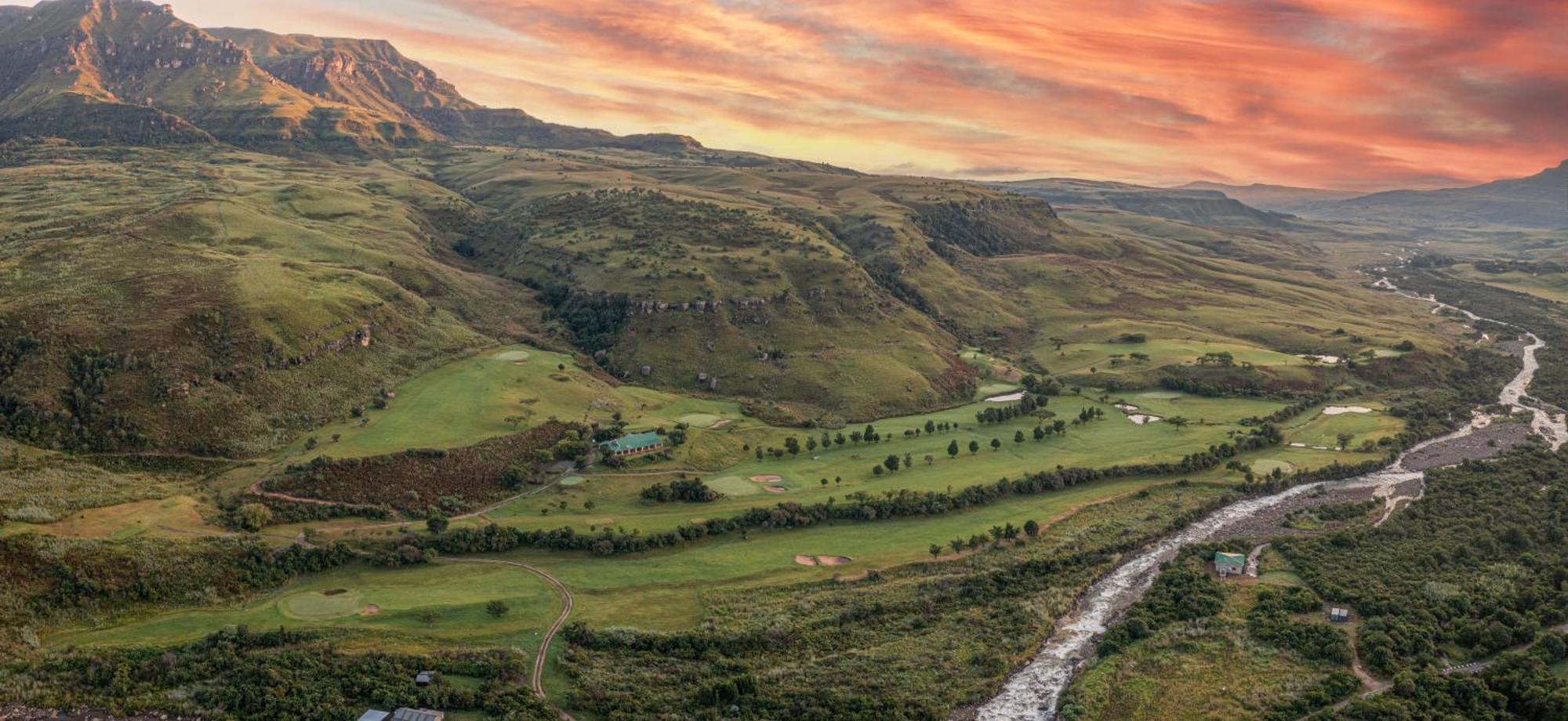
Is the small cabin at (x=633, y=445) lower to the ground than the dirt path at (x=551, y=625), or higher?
higher

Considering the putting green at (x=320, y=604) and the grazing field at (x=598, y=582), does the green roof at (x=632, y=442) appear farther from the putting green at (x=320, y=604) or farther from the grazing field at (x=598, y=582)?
the putting green at (x=320, y=604)

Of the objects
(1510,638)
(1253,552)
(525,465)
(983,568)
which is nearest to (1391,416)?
(1253,552)

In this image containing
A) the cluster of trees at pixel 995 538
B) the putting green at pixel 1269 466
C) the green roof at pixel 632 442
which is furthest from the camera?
the putting green at pixel 1269 466

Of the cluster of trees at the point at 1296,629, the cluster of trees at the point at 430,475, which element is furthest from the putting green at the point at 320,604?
the cluster of trees at the point at 1296,629

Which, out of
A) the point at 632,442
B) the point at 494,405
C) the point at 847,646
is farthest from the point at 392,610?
the point at 494,405

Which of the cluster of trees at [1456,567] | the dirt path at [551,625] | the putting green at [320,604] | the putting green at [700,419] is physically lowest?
the putting green at [320,604]

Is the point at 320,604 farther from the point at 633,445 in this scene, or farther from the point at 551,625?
the point at 633,445
